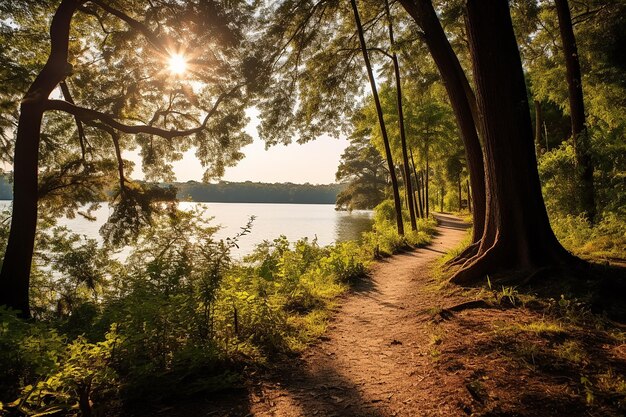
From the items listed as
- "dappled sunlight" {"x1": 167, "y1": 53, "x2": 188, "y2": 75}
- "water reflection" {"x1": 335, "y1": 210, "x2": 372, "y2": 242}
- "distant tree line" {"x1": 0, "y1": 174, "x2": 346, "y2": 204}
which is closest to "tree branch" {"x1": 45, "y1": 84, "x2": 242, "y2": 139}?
"dappled sunlight" {"x1": 167, "y1": 53, "x2": 188, "y2": 75}

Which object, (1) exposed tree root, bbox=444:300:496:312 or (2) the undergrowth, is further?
(1) exposed tree root, bbox=444:300:496:312

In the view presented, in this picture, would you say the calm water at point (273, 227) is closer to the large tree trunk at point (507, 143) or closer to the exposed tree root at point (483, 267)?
the exposed tree root at point (483, 267)

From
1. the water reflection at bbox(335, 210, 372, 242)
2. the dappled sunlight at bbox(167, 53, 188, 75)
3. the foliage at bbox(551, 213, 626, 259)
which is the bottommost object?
the water reflection at bbox(335, 210, 372, 242)

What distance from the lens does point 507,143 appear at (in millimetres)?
5711

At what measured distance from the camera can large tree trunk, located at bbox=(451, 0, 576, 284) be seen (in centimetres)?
558

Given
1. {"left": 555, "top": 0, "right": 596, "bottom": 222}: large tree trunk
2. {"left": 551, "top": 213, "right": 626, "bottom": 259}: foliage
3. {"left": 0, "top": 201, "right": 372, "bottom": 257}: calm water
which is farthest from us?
{"left": 0, "top": 201, "right": 372, "bottom": 257}: calm water

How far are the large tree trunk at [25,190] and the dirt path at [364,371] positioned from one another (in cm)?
779

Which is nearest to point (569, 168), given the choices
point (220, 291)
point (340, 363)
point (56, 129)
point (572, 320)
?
point (572, 320)

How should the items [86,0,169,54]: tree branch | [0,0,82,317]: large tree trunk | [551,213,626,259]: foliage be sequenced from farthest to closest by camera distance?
[86,0,169,54]: tree branch → [0,0,82,317]: large tree trunk → [551,213,626,259]: foliage

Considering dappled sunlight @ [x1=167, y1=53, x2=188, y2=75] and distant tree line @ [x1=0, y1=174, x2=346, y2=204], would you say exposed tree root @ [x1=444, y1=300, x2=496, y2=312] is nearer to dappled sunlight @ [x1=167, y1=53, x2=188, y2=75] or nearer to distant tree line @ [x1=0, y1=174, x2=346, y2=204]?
dappled sunlight @ [x1=167, y1=53, x2=188, y2=75]

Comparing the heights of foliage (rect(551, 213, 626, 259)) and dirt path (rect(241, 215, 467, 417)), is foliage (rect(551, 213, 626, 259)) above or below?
above

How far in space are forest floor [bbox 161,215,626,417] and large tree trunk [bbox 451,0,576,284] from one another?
1004 millimetres

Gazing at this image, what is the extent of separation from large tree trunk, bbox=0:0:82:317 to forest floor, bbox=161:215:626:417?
7.60 m

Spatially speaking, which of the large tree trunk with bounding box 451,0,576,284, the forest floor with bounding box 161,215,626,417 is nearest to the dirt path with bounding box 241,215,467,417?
the forest floor with bounding box 161,215,626,417
